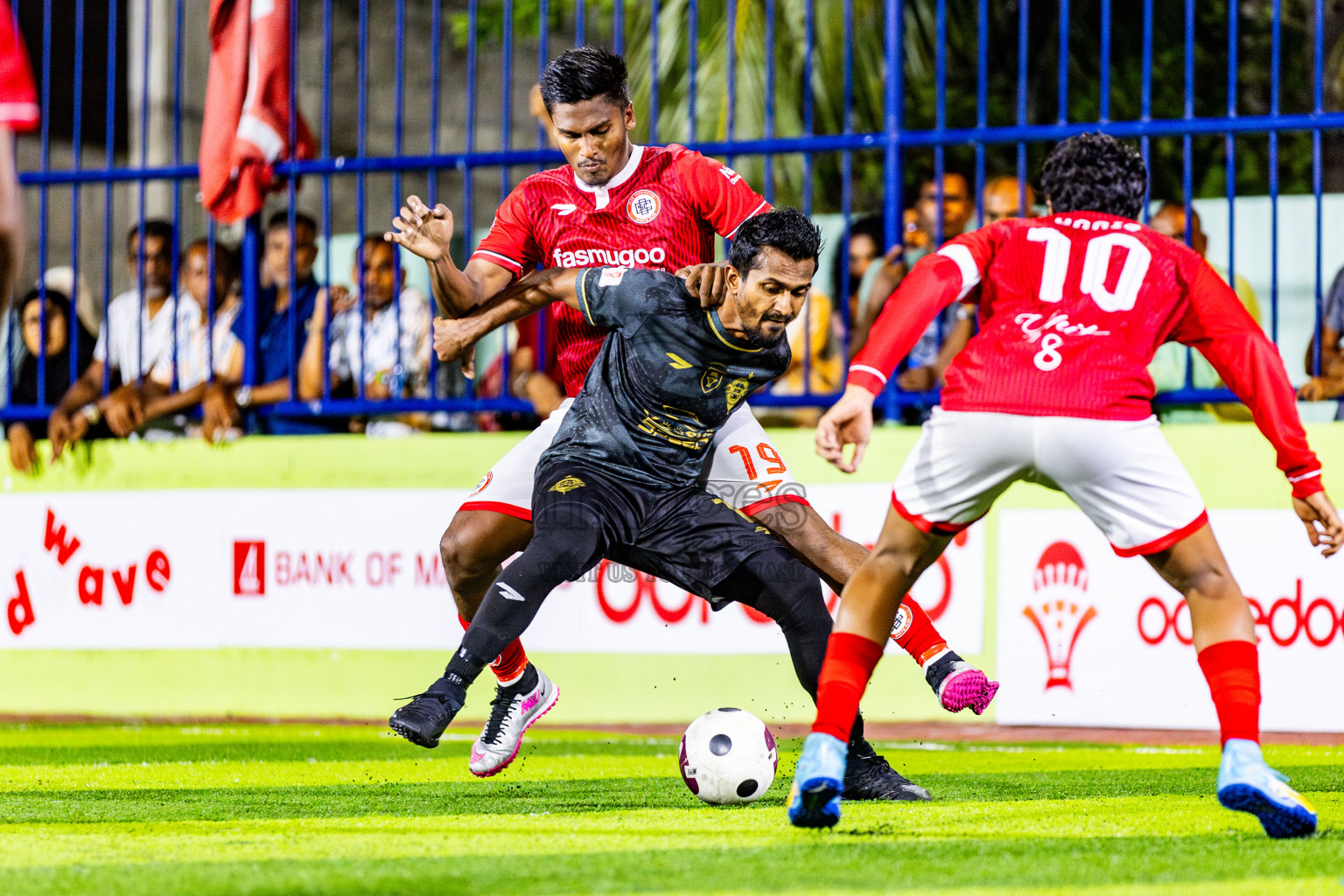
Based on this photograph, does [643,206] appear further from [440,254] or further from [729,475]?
[729,475]

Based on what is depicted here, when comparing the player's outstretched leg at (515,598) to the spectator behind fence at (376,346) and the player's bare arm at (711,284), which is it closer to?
the player's bare arm at (711,284)

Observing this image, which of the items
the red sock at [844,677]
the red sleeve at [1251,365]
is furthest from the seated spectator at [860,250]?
the red sock at [844,677]

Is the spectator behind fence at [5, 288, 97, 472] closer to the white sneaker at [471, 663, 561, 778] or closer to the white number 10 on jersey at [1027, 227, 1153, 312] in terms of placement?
the white sneaker at [471, 663, 561, 778]

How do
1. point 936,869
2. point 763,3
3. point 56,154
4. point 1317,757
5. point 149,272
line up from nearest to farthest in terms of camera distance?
point 936,869 → point 1317,757 → point 149,272 → point 763,3 → point 56,154

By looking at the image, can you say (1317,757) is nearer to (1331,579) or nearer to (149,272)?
(1331,579)

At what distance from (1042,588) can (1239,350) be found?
135 inches

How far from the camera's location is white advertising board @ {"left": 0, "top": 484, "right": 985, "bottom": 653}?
796cm

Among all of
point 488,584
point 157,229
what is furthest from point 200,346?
point 488,584

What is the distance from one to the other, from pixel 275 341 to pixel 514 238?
134 inches

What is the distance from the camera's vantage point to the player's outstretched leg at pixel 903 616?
498 cm

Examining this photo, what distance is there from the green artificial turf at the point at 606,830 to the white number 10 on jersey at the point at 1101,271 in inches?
51.2

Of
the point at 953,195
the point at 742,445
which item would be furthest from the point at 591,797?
the point at 953,195

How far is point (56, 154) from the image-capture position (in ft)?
48.1

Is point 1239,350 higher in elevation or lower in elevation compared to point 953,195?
lower
